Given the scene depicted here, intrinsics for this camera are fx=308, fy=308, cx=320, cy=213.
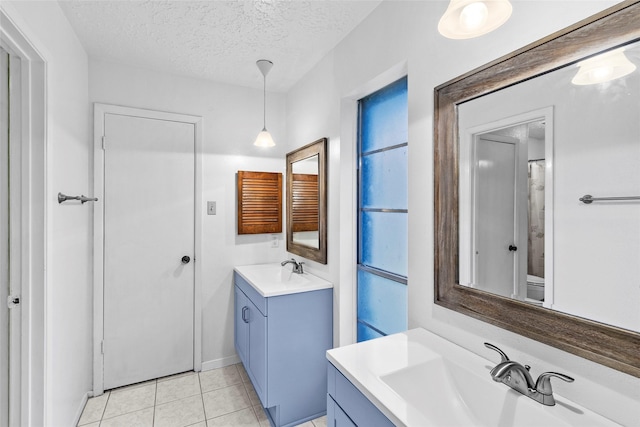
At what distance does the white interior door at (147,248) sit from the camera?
7.73ft

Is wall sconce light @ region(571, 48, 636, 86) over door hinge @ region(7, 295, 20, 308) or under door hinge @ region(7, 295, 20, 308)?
over

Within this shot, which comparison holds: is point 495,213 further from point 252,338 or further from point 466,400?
point 252,338

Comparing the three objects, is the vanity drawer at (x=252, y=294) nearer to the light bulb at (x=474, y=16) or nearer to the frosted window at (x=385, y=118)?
the frosted window at (x=385, y=118)

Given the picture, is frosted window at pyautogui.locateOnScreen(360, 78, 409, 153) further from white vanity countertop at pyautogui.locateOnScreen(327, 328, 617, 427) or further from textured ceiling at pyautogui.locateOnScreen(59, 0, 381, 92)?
white vanity countertop at pyautogui.locateOnScreen(327, 328, 617, 427)

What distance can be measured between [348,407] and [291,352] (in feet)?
3.37

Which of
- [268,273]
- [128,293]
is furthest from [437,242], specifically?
[128,293]

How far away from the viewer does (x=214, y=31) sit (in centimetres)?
193

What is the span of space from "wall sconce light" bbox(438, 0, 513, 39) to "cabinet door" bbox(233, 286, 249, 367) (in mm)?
2135

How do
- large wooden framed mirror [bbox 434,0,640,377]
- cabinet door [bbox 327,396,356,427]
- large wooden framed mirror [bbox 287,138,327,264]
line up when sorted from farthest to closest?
large wooden framed mirror [bbox 287,138,327,264] < cabinet door [bbox 327,396,356,427] < large wooden framed mirror [bbox 434,0,640,377]

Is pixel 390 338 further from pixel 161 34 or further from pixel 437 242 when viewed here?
pixel 161 34

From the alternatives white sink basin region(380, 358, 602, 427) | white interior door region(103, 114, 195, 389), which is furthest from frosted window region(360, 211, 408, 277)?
white interior door region(103, 114, 195, 389)

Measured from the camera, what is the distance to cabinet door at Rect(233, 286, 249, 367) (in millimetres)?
2371

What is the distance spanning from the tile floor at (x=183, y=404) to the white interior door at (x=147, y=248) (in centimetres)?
14

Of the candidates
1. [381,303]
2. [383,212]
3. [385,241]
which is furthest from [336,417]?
[383,212]
